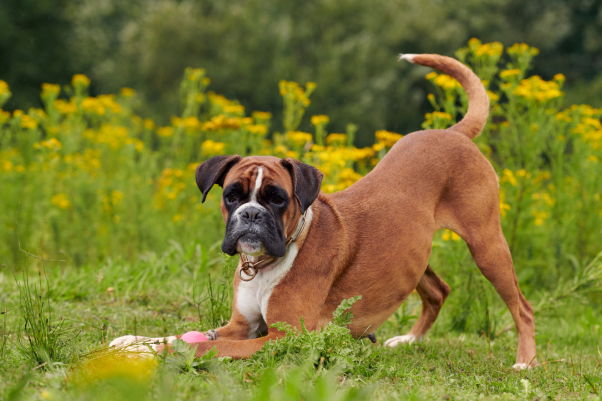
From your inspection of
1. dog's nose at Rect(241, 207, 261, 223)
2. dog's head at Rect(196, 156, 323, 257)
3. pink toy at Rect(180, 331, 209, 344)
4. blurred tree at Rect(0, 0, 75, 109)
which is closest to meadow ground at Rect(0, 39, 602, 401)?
pink toy at Rect(180, 331, 209, 344)

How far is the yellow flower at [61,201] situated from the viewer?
6598mm

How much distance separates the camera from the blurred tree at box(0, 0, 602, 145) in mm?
20609

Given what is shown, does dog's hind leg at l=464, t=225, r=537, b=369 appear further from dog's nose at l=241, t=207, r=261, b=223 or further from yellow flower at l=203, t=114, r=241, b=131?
yellow flower at l=203, t=114, r=241, b=131

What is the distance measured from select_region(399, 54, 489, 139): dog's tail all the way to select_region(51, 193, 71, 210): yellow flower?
437 cm

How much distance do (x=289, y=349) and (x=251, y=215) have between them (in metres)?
0.77

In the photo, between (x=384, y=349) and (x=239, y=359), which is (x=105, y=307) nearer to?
(x=239, y=359)

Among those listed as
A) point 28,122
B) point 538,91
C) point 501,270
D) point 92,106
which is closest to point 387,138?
point 538,91

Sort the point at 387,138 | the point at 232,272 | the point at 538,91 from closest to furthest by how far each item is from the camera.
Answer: the point at 232,272, the point at 387,138, the point at 538,91

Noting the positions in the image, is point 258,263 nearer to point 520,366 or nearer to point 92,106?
point 520,366

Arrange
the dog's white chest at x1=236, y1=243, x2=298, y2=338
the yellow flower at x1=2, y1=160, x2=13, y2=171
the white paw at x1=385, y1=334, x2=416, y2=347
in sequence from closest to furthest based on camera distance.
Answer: the dog's white chest at x1=236, y1=243, x2=298, y2=338, the white paw at x1=385, y1=334, x2=416, y2=347, the yellow flower at x1=2, y1=160, x2=13, y2=171

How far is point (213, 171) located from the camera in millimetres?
3453

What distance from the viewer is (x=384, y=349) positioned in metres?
4.03

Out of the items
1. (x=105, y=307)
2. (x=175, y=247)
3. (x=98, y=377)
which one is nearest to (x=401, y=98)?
(x=175, y=247)

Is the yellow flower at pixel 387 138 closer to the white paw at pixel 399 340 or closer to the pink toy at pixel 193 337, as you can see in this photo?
the white paw at pixel 399 340
